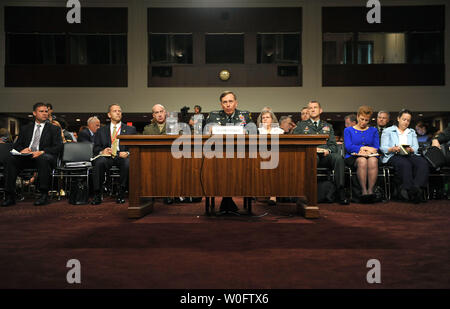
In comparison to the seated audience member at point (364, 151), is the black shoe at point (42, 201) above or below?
below

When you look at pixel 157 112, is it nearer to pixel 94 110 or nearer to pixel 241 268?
pixel 241 268

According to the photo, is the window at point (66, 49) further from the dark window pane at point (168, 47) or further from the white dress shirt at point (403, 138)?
the white dress shirt at point (403, 138)

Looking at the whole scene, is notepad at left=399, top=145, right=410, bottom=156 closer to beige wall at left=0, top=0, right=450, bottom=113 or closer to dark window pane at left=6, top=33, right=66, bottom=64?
beige wall at left=0, top=0, right=450, bottom=113

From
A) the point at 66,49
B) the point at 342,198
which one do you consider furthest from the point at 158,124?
the point at 66,49

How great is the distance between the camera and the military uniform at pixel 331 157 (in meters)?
4.50

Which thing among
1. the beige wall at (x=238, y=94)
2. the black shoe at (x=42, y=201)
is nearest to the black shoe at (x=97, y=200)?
the black shoe at (x=42, y=201)

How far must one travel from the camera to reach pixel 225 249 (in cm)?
224

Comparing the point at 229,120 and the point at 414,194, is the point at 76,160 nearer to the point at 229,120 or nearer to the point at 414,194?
the point at 229,120

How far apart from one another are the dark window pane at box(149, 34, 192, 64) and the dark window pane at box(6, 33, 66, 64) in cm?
264

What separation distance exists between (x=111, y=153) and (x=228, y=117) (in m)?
1.81

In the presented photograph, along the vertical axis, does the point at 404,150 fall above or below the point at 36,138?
below

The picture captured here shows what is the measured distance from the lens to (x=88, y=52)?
10.8 meters

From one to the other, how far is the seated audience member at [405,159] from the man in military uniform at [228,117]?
7.43 ft
